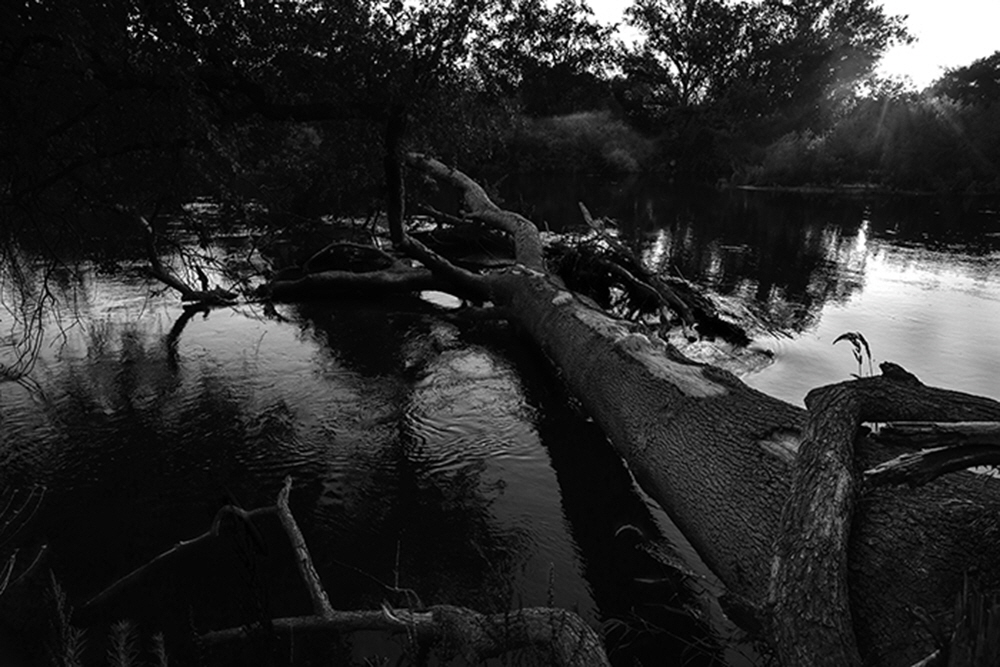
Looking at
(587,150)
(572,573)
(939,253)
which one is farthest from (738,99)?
(572,573)

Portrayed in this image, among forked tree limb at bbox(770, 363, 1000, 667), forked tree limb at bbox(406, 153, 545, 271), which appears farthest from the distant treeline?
forked tree limb at bbox(770, 363, 1000, 667)

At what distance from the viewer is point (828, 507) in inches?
86.8

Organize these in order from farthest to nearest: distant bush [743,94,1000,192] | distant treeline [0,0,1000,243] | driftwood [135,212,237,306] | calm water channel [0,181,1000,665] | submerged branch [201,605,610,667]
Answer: distant bush [743,94,1000,192] < driftwood [135,212,237,306] < distant treeline [0,0,1000,243] < calm water channel [0,181,1000,665] < submerged branch [201,605,610,667]

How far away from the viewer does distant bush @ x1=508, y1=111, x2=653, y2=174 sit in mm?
40531

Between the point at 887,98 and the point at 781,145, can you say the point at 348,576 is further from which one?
the point at 887,98

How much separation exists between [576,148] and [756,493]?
41.4 metres

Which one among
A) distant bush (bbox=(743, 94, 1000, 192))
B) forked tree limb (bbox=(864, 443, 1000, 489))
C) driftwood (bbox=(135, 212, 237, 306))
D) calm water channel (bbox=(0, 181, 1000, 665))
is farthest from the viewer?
distant bush (bbox=(743, 94, 1000, 192))

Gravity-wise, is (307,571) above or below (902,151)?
below

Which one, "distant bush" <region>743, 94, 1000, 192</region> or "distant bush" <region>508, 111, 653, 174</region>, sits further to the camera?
"distant bush" <region>508, 111, 653, 174</region>

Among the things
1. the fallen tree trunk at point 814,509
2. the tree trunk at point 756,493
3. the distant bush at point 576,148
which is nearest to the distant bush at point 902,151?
the distant bush at point 576,148

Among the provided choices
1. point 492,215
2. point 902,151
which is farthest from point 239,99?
point 902,151

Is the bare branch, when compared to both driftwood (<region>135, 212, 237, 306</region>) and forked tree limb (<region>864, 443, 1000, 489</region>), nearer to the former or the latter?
forked tree limb (<region>864, 443, 1000, 489</region>)

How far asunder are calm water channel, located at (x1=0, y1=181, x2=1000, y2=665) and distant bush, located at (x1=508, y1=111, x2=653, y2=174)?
33.0 m

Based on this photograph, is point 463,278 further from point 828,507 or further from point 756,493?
point 828,507
